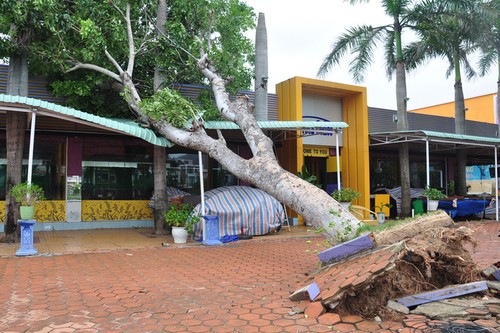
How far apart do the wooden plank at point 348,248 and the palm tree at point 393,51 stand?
9.75m

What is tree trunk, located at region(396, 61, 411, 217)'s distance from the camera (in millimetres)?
14164

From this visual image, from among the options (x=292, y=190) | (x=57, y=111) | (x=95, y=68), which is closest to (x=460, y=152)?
(x=292, y=190)

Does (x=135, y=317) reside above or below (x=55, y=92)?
below

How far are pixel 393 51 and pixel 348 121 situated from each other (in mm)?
3431

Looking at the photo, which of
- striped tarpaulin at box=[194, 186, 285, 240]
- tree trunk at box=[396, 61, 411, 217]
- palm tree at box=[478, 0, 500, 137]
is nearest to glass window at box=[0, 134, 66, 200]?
striped tarpaulin at box=[194, 186, 285, 240]

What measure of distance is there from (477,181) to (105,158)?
75.6 feet

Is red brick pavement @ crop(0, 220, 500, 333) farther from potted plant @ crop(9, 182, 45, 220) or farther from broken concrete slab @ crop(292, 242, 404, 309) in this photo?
potted plant @ crop(9, 182, 45, 220)

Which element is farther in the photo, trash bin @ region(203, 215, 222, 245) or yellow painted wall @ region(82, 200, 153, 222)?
yellow painted wall @ region(82, 200, 153, 222)

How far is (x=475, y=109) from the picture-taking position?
29297 millimetres

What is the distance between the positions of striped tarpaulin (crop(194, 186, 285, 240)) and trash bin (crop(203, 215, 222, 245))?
1.89 ft

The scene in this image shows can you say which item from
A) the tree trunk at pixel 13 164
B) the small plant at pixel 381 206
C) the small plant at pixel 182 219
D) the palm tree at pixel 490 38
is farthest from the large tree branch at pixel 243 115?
the palm tree at pixel 490 38

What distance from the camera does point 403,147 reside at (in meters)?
14.2

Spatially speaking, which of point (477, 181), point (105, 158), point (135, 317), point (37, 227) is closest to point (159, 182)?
point (105, 158)

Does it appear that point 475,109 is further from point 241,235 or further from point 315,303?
point 315,303
